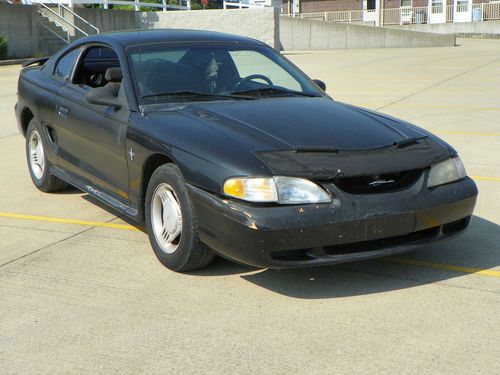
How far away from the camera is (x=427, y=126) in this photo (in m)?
10.5

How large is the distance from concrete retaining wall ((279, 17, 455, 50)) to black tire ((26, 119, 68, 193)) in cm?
2872

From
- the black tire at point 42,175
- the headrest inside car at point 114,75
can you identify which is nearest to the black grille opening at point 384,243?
the headrest inside car at point 114,75

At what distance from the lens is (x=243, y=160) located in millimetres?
4199

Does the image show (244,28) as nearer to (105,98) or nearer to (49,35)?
(49,35)

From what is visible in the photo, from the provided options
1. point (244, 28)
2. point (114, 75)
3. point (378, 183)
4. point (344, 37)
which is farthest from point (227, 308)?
point (344, 37)

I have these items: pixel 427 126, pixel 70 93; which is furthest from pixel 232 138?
pixel 427 126

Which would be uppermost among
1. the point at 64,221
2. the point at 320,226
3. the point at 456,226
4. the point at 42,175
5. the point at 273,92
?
the point at 273,92

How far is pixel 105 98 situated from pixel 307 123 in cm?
150

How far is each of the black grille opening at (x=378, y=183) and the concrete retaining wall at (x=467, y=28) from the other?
3893 centimetres

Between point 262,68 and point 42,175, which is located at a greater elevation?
point 262,68

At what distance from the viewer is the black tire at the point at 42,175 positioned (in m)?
6.71

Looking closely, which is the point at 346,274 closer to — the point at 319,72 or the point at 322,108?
the point at 322,108

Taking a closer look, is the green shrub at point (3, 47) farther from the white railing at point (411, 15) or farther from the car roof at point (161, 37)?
the white railing at point (411, 15)

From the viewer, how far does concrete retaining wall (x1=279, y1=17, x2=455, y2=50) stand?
3366 cm
